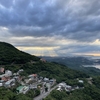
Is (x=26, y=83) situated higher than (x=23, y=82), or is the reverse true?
(x=23, y=82)

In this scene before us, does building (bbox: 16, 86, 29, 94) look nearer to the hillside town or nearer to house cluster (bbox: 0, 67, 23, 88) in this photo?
the hillside town

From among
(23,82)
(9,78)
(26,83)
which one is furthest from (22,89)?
(9,78)

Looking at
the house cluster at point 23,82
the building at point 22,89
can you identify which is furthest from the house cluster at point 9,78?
the building at point 22,89

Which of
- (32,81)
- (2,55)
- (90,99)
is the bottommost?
(90,99)

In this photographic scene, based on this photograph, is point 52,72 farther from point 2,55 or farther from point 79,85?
point 2,55

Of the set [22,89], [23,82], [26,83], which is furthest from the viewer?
[23,82]

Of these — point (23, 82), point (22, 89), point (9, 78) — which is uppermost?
point (9, 78)

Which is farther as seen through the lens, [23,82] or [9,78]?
[9,78]

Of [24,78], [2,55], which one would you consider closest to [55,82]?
[24,78]

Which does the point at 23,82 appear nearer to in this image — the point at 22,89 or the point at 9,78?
the point at 9,78

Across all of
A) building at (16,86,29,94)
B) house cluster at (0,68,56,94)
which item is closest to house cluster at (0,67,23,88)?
house cluster at (0,68,56,94)

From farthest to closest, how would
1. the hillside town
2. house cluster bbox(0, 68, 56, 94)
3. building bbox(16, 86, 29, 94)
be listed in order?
1. house cluster bbox(0, 68, 56, 94)
2. the hillside town
3. building bbox(16, 86, 29, 94)
